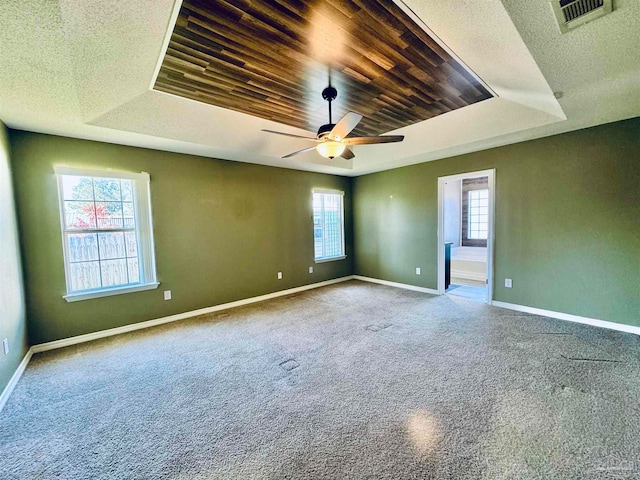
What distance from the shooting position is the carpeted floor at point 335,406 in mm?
1533

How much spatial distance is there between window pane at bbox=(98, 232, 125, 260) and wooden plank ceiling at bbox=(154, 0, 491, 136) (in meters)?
1.99

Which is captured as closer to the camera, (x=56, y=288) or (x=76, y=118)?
(x=76, y=118)

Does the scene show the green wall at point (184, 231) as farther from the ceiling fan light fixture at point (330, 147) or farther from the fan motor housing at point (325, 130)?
the fan motor housing at point (325, 130)

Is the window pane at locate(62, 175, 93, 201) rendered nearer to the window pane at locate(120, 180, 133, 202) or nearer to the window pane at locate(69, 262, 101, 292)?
the window pane at locate(120, 180, 133, 202)

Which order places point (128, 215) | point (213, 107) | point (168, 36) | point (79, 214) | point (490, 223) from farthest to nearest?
1. point (490, 223)
2. point (128, 215)
3. point (79, 214)
4. point (213, 107)
5. point (168, 36)

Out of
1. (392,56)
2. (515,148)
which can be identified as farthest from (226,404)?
(515,148)

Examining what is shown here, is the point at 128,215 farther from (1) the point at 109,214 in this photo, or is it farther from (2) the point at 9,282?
(2) the point at 9,282

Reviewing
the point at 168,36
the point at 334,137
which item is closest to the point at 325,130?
the point at 334,137

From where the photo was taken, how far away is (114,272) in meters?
3.58

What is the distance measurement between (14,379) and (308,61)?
3.81 meters

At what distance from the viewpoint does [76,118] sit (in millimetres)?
2715

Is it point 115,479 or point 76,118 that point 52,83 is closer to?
point 76,118

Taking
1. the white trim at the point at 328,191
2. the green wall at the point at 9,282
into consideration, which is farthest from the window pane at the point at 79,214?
the white trim at the point at 328,191

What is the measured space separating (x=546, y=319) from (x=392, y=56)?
381 cm
